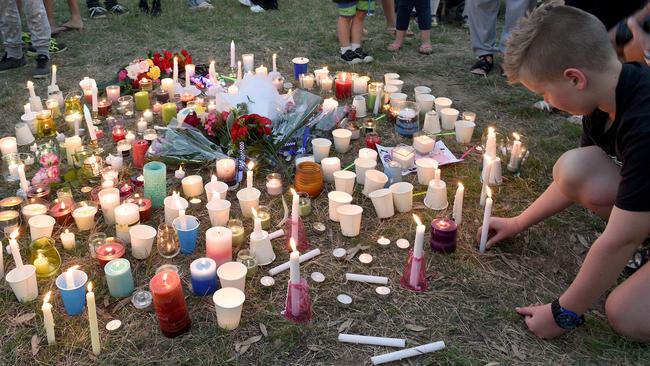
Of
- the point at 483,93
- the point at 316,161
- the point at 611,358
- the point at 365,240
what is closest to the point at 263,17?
the point at 483,93

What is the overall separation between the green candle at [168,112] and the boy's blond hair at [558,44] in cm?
295

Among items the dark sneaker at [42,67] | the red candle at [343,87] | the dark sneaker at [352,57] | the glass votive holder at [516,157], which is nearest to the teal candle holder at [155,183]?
the red candle at [343,87]

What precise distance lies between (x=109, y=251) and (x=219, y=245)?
0.58 m

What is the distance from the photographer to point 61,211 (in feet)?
10.0

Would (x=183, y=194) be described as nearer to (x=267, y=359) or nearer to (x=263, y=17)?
(x=267, y=359)

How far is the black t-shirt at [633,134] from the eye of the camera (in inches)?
76.2

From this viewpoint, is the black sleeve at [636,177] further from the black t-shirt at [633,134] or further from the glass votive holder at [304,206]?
the glass votive holder at [304,206]

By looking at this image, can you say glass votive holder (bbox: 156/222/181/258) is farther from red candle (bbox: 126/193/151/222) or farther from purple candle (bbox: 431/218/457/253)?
purple candle (bbox: 431/218/457/253)

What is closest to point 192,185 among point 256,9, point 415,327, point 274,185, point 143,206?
point 143,206

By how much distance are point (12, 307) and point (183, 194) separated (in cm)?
121

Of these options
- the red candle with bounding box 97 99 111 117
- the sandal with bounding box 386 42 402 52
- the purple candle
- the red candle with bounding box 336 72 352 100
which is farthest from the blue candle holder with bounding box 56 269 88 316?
the sandal with bounding box 386 42 402 52

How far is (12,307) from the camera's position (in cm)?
246

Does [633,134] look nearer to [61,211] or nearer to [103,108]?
[61,211]

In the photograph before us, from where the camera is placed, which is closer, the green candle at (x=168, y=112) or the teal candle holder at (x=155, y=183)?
the teal candle holder at (x=155, y=183)
